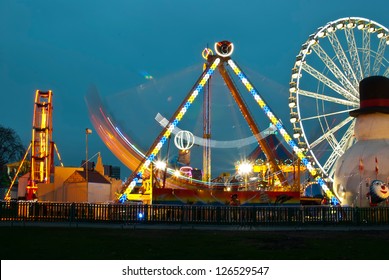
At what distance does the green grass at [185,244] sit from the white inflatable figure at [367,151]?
10.5 meters

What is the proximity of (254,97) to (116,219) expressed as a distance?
23.7 meters

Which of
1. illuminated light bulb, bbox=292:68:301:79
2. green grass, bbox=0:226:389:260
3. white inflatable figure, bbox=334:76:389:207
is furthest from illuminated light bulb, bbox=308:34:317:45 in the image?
green grass, bbox=0:226:389:260

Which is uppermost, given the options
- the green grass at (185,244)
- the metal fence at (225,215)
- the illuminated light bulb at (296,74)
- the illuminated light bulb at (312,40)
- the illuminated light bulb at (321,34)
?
the illuminated light bulb at (321,34)

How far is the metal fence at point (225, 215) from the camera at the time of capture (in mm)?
22625

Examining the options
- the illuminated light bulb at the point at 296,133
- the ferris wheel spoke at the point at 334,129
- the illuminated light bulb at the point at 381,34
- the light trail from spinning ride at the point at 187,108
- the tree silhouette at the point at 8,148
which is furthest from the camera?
the tree silhouette at the point at 8,148

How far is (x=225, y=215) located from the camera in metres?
22.7

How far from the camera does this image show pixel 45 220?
2381cm

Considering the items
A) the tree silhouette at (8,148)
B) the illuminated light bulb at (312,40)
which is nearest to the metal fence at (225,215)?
the illuminated light bulb at (312,40)

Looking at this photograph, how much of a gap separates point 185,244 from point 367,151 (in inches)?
761

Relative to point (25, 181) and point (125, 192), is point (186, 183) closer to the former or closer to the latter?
point (125, 192)

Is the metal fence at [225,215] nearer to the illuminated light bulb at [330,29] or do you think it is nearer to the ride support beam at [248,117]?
the ride support beam at [248,117]

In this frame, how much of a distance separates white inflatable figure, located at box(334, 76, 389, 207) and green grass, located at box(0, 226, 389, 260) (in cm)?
1054

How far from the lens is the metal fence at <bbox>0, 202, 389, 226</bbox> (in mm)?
22625

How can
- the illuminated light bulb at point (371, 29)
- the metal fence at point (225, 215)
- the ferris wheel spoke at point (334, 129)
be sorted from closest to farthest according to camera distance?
the metal fence at point (225, 215)
the ferris wheel spoke at point (334, 129)
the illuminated light bulb at point (371, 29)
